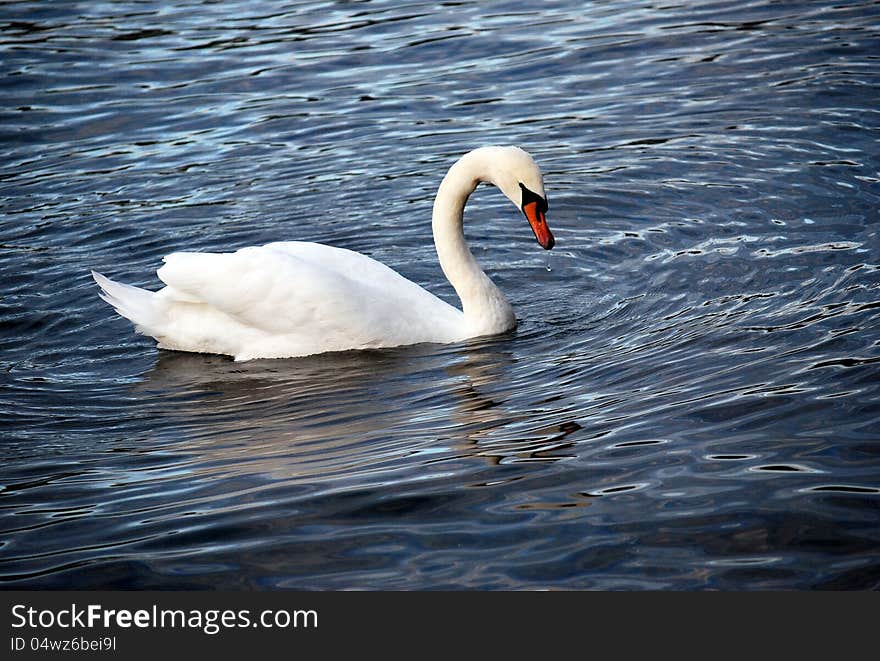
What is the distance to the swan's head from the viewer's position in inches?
346

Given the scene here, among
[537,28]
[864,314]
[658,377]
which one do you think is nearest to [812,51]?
[537,28]

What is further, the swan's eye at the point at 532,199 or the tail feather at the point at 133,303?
the tail feather at the point at 133,303

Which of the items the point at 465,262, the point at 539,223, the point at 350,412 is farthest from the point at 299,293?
the point at 539,223

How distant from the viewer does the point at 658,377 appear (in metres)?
7.67

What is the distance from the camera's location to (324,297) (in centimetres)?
886

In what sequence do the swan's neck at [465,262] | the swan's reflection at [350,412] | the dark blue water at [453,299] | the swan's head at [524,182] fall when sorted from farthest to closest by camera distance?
the swan's neck at [465,262], the swan's head at [524,182], the swan's reflection at [350,412], the dark blue water at [453,299]

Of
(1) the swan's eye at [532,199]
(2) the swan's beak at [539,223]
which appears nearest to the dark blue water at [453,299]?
(2) the swan's beak at [539,223]

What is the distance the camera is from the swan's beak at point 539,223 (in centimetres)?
886

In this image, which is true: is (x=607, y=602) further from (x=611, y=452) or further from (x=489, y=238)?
(x=489, y=238)

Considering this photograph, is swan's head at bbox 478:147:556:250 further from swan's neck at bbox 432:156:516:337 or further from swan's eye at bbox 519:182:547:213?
swan's neck at bbox 432:156:516:337

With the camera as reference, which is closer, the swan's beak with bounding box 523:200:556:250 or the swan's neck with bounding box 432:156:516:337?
the swan's beak with bounding box 523:200:556:250

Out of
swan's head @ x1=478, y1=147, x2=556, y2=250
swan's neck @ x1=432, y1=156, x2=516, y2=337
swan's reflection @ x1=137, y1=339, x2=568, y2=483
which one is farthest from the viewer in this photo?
swan's neck @ x1=432, y1=156, x2=516, y2=337

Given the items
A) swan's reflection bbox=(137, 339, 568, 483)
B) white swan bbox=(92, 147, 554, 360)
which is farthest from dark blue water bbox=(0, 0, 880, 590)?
white swan bbox=(92, 147, 554, 360)

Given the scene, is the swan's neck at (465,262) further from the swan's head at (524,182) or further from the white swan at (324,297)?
the swan's head at (524,182)
